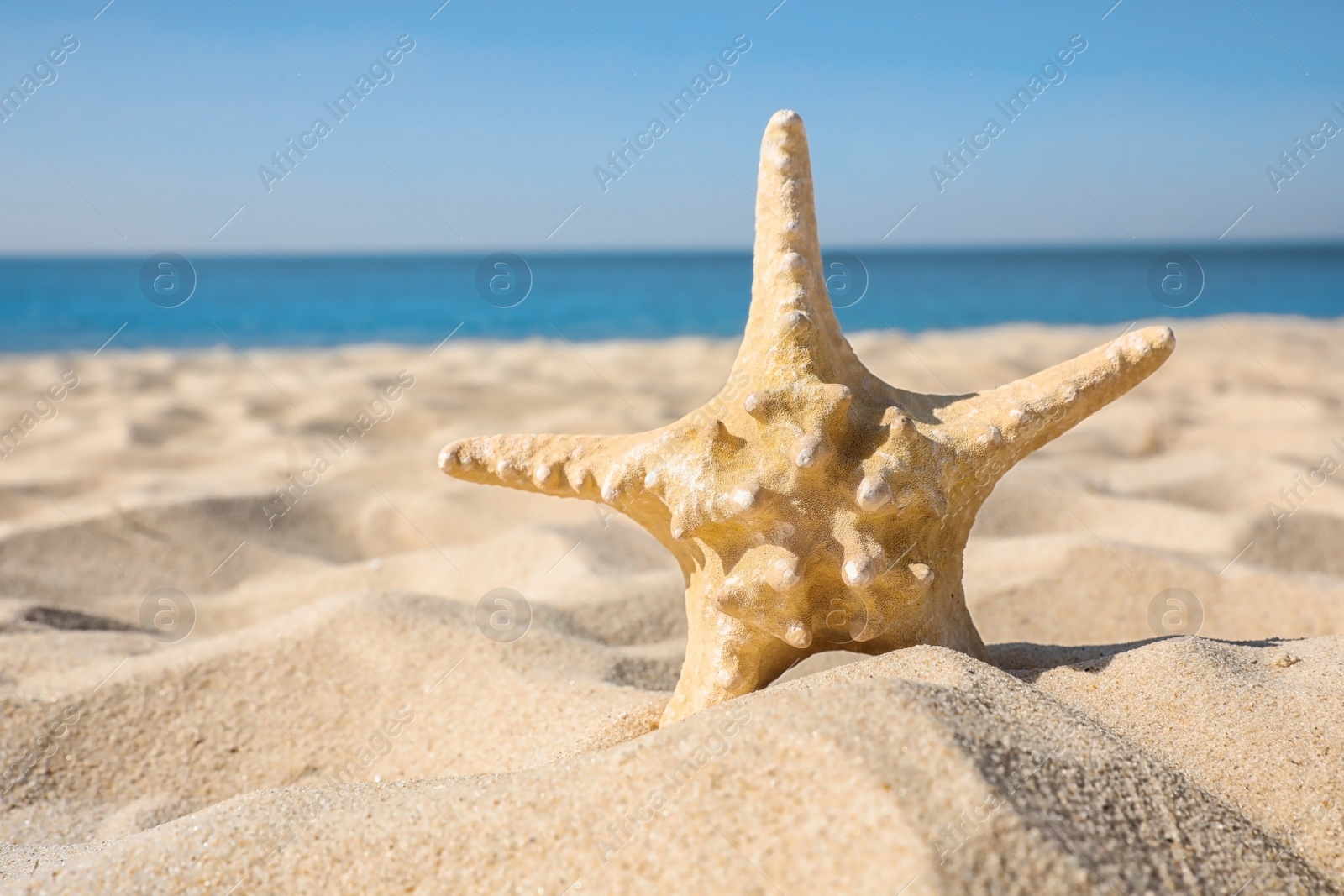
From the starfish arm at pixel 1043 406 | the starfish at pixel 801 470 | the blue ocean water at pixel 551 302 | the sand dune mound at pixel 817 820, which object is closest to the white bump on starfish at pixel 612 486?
the starfish at pixel 801 470

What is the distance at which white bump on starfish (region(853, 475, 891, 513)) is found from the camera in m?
1.68

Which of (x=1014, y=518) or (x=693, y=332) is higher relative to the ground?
(x=1014, y=518)

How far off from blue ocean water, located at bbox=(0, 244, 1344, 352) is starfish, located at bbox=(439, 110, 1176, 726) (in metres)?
1.73

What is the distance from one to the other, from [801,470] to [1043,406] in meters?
0.51

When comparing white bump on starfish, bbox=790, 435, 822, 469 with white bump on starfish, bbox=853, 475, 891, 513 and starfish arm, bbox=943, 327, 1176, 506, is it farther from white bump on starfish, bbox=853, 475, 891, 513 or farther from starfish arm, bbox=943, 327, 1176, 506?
starfish arm, bbox=943, 327, 1176, 506

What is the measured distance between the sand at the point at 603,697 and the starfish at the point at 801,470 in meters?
0.16

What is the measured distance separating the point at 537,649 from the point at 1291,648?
6.03 ft

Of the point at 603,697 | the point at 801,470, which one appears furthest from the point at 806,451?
the point at 603,697

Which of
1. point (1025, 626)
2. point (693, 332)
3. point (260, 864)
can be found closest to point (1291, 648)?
point (1025, 626)

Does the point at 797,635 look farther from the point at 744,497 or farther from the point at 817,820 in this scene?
the point at 817,820

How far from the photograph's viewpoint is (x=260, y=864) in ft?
4.58

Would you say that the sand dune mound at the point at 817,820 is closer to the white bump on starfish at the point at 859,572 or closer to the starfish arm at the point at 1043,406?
the white bump on starfish at the point at 859,572

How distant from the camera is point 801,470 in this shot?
67.5 inches

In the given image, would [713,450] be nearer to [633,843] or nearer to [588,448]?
[588,448]
